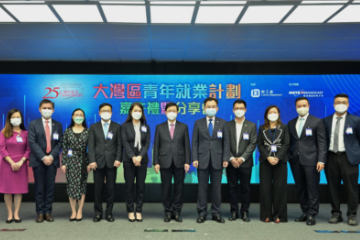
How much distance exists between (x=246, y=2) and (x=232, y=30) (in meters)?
0.86

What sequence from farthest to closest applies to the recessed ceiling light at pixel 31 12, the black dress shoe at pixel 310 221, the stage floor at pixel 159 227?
the black dress shoe at pixel 310 221
the recessed ceiling light at pixel 31 12
the stage floor at pixel 159 227

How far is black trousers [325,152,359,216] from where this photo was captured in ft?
13.9

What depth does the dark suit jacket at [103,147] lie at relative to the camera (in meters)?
4.30

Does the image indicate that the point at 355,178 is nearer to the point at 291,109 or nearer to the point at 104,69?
the point at 291,109

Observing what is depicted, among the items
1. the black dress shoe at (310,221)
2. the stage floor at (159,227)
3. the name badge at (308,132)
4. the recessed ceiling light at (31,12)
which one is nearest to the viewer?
the stage floor at (159,227)

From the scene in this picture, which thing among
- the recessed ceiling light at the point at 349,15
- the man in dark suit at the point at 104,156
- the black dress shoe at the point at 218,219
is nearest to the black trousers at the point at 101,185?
the man in dark suit at the point at 104,156

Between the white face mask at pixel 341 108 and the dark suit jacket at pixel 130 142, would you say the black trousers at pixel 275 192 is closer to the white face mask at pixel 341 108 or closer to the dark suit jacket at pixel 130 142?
the white face mask at pixel 341 108

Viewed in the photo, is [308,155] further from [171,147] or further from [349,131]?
[171,147]

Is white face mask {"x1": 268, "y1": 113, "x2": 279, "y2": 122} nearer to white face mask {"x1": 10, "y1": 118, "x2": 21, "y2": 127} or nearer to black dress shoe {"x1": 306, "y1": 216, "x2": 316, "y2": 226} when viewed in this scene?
black dress shoe {"x1": 306, "y1": 216, "x2": 316, "y2": 226}

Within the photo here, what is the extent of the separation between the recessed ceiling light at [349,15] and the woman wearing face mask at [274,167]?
1.42m

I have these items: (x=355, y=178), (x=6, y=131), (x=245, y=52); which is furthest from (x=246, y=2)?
(x=6, y=131)

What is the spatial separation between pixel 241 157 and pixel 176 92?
2.23 meters

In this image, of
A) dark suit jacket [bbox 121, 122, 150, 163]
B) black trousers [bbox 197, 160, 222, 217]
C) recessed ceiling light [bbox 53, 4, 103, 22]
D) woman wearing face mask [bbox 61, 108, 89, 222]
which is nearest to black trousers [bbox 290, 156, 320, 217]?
black trousers [bbox 197, 160, 222, 217]

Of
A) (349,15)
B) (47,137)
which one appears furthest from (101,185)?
(349,15)
